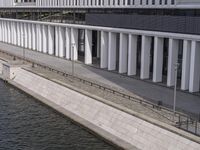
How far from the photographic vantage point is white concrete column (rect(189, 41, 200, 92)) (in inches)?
1751

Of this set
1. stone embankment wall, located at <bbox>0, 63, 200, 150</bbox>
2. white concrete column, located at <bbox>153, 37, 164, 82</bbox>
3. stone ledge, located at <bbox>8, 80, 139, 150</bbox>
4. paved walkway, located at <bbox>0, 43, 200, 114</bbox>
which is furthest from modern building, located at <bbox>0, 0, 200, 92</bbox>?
stone ledge, located at <bbox>8, 80, 139, 150</bbox>

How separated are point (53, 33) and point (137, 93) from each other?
4183cm

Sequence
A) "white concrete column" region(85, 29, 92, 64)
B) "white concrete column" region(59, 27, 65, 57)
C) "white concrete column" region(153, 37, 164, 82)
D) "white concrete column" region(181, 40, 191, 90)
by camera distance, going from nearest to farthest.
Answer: "white concrete column" region(181, 40, 191, 90) < "white concrete column" region(153, 37, 164, 82) < "white concrete column" region(85, 29, 92, 64) < "white concrete column" region(59, 27, 65, 57)

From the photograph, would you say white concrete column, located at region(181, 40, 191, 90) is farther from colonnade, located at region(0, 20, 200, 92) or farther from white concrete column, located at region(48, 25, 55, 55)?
white concrete column, located at region(48, 25, 55, 55)

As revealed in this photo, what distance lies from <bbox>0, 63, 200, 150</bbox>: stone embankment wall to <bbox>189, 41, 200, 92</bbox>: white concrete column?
36.4 ft

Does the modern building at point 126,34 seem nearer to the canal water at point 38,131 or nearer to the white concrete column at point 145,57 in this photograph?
the white concrete column at point 145,57

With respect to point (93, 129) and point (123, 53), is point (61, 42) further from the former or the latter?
point (93, 129)

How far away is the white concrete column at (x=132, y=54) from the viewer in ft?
182

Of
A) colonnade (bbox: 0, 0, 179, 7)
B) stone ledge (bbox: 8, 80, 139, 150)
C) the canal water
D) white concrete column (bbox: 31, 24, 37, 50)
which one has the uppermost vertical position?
colonnade (bbox: 0, 0, 179, 7)

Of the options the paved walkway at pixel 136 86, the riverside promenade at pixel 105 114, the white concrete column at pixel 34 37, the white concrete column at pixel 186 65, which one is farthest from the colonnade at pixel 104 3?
the riverside promenade at pixel 105 114

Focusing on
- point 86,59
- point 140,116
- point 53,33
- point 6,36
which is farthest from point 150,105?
point 6,36

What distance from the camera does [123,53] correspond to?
190 feet

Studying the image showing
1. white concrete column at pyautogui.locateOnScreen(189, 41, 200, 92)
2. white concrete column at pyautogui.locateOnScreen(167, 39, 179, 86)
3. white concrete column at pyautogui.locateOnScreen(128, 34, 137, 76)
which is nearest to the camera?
white concrete column at pyautogui.locateOnScreen(189, 41, 200, 92)

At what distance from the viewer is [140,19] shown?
53656 millimetres
